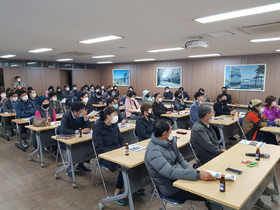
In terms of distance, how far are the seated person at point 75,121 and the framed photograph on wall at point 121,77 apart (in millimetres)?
10946

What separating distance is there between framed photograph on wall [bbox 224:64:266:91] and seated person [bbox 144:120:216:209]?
904cm

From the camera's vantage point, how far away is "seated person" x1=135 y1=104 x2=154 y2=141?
425 centimetres

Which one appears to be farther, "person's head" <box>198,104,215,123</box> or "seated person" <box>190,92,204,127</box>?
"seated person" <box>190,92,204,127</box>

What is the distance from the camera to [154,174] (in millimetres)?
2457

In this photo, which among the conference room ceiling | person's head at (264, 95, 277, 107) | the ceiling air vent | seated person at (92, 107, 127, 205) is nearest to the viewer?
the conference room ceiling

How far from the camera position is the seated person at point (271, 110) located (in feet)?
18.4

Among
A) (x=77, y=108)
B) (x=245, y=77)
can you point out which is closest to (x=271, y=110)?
(x=245, y=77)

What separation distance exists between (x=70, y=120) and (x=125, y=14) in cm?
243

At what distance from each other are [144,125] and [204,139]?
1463 mm

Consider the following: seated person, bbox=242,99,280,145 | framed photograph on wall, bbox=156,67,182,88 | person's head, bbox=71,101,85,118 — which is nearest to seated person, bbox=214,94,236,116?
seated person, bbox=242,99,280,145

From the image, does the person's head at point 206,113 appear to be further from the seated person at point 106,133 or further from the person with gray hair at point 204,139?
the seated person at point 106,133

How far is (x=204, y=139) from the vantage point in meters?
3.24

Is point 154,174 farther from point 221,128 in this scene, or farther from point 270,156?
point 221,128

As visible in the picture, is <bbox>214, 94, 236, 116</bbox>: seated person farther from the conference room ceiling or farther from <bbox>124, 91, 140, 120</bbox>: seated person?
<bbox>124, 91, 140, 120</bbox>: seated person
